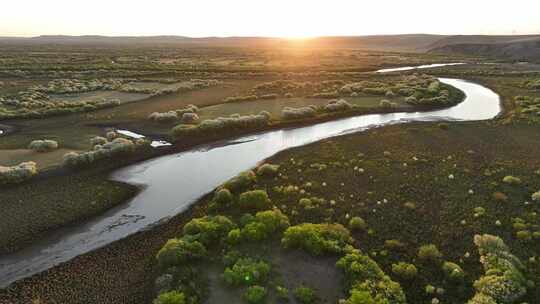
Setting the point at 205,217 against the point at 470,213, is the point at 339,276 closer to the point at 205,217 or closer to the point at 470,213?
the point at 205,217

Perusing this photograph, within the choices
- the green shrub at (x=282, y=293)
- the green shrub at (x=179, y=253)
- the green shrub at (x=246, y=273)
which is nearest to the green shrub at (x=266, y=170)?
the green shrub at (x=179, y=253)

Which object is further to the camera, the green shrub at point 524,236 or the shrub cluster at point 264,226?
the shrub cluster at point 264,226

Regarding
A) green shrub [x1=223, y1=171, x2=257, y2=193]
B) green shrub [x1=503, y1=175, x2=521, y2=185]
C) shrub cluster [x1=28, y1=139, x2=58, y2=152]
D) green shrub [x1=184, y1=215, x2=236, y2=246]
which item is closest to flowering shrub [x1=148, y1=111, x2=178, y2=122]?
shrub cluster [x1=28, y1=139, x2=58, y2=152]

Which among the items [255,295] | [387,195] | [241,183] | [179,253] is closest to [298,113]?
[241,183]

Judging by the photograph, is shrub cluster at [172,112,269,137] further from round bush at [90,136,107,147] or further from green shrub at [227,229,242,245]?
green shrub at [227,229,242,245]

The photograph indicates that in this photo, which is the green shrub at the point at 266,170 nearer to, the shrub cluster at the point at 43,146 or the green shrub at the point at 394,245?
the green shrub at the point at 394,245

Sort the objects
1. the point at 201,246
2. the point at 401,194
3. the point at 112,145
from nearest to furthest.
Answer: the point at 201,246 → the point at 401,194 → the point at 112,145

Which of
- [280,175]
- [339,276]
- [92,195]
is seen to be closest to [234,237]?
[339,276]
